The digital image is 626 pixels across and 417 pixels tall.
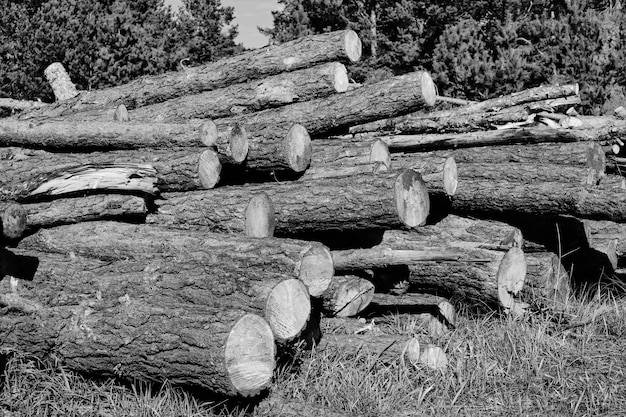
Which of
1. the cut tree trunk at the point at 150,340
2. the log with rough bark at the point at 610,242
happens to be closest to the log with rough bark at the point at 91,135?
the cut tree trunk at the point at 150,340

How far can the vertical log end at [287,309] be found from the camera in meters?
4.64

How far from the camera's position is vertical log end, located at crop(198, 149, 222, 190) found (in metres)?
6.15

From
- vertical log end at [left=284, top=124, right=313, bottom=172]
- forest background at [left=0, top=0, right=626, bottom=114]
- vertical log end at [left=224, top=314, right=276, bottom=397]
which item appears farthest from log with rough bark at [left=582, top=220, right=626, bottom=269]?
forest background at [left=0, top=0, right=626, bottom=114]

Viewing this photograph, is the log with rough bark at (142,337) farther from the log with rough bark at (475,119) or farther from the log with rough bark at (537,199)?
the log with rough bark at (475,119)

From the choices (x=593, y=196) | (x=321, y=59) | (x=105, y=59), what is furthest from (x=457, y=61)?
(x=593, y=196)

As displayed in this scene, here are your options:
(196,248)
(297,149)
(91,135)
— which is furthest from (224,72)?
(196,248)

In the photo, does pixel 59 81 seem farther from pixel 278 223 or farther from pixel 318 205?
pixel 318 205

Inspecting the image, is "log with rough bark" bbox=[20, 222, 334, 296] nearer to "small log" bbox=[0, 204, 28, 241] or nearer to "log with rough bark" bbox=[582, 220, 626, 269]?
"small log" bbox=[0, 204, 28, 241]

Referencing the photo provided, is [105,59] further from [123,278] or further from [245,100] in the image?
[123,278]

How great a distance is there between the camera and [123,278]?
4.93 meters

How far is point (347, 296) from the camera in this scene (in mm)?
5688

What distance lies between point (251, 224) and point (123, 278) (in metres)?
1.21

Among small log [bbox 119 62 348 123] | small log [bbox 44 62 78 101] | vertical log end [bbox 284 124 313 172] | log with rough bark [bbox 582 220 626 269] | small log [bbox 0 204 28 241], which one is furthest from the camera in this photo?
small log [bbox 44 62 78 101]

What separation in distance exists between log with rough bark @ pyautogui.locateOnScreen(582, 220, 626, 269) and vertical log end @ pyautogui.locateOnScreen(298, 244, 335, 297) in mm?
2702
